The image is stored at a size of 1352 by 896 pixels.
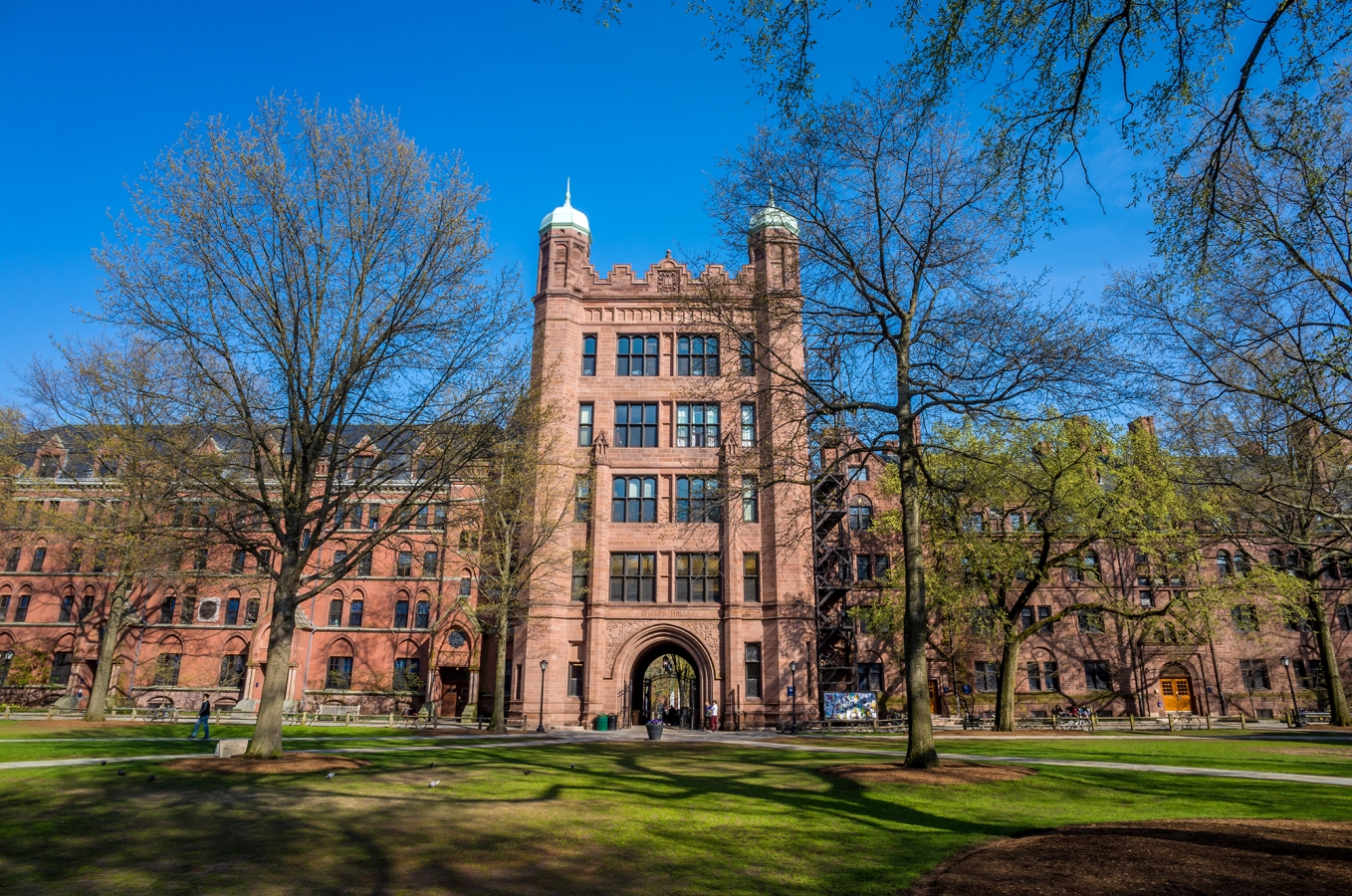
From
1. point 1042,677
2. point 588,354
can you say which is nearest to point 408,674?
point 588,354

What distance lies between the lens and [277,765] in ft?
50.2

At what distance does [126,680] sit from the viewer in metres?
46.3

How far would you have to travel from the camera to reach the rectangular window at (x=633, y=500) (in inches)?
1540

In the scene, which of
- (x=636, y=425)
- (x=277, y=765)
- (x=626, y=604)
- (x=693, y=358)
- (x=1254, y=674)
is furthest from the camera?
(x=1254, y=674)

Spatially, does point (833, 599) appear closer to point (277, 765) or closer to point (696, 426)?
point (696, 426)

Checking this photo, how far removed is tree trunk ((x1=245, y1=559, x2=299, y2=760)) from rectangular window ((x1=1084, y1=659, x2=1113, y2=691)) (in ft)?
151

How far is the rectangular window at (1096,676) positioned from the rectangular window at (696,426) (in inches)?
1105

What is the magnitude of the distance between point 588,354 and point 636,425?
474 centimetres

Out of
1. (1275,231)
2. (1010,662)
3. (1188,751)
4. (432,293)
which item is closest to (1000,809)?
(1275,231)

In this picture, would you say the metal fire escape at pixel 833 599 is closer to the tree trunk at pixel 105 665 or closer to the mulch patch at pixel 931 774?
the mulch patch at pixel 931 774

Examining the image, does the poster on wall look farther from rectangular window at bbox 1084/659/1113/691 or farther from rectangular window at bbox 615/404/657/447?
rectangular window at bbox 1084/659/1113/691

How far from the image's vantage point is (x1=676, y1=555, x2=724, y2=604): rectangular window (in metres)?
37.9

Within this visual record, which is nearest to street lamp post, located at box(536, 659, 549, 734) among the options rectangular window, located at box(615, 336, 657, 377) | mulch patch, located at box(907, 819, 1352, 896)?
rectangular window, located at box(615, 336, 657, 377)

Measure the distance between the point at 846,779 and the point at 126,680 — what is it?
4883cm
